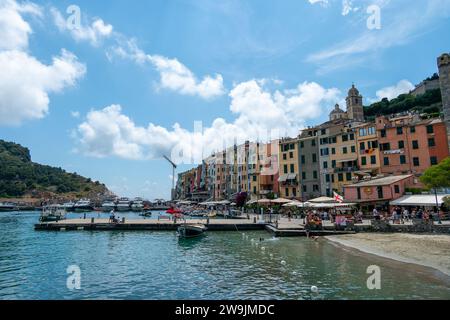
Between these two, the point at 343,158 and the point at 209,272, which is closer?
the point at 209,272

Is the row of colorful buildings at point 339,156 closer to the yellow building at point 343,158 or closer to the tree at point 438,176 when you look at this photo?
the yellow building at point 343,158

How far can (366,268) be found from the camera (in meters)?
20.1

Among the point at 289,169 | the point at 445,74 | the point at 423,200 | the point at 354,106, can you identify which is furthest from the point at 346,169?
the point at 354,106

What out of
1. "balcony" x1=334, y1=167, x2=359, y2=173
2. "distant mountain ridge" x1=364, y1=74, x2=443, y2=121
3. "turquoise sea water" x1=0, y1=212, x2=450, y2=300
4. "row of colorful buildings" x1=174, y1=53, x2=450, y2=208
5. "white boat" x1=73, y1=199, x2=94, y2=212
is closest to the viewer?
"turquoise sea water" x1=0, y1=212, x2=450, y2=300

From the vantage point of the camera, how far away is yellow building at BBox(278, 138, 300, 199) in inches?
2778

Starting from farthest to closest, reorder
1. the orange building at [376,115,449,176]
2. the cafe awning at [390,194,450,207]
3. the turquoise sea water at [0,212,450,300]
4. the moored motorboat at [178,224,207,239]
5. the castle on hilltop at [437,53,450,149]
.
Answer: the castle on hilltop at [437,53,450,149] < the orange building at [376,115,449,176] < the moored motorboat at [178,224,207,239] < the cafe awning at [390,194,450,207] < the turquoise sea water at [0,212,450,300]

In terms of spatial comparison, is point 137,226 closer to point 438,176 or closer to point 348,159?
point 438,176

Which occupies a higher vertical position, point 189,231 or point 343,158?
point 343,158

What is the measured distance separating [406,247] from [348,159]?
38.0 m

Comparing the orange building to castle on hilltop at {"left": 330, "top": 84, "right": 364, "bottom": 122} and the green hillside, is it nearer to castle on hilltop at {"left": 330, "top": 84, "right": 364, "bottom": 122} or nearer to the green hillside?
the green hillside

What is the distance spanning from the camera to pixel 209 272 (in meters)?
20.3

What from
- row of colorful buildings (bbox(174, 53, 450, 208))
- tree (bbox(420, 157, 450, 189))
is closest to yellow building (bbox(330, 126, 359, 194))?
row of colorful buildings (bbox(174, 53, 450, 208))

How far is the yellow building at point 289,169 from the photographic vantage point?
70.6m
